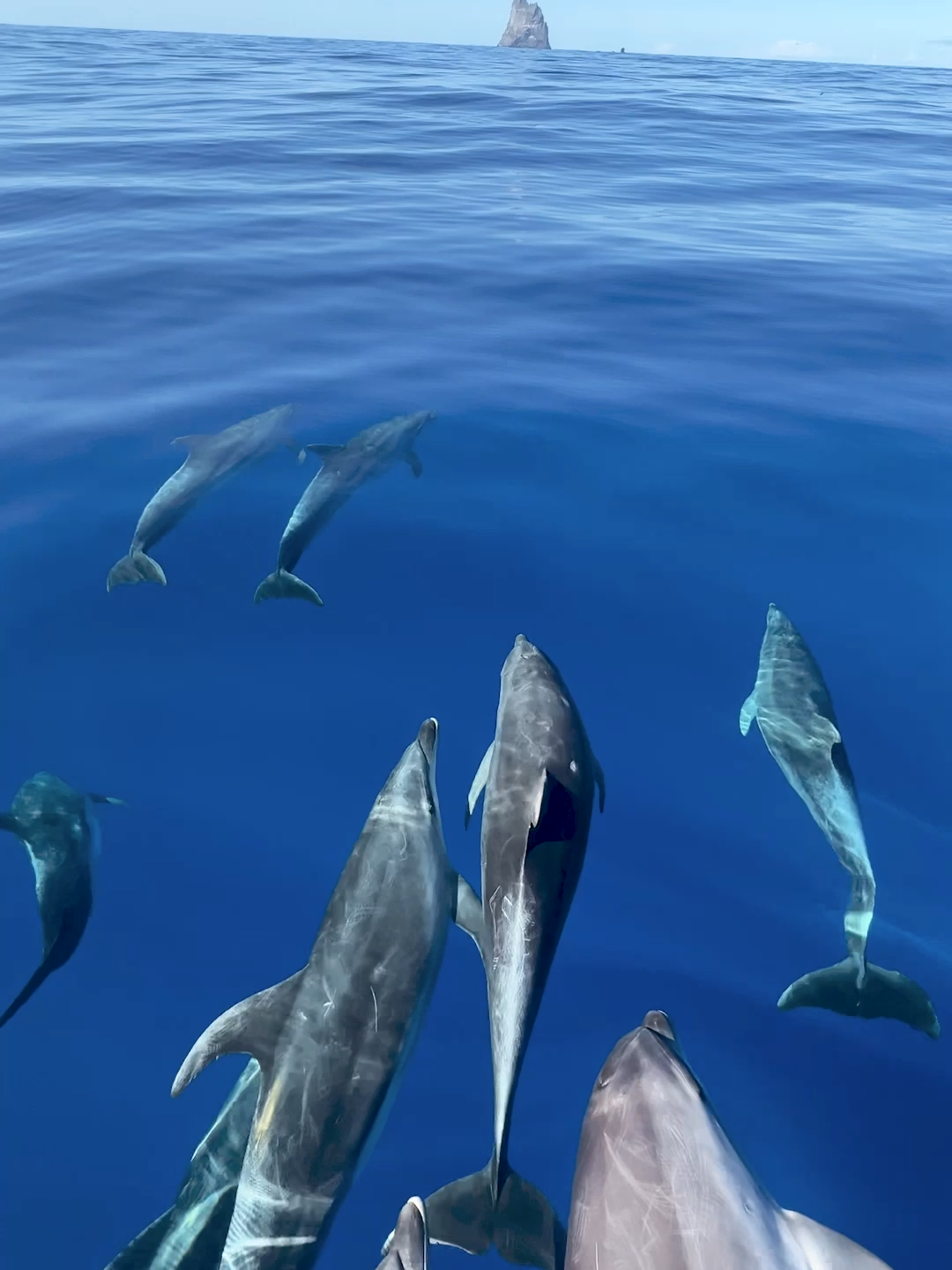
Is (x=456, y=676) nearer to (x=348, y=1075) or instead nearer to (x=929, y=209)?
(x=348, y=1075)

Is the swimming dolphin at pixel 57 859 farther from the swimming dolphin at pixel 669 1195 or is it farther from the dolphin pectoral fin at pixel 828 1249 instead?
the dolphin pectoral fin at pixel 828 1249

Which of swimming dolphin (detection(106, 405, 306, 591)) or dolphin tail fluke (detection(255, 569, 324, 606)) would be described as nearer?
dolphin tail fluke (detection(255, 569, 324, 606))

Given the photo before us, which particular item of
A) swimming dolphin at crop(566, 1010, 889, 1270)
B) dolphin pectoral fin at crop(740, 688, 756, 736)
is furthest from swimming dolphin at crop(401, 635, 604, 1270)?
dolphin pectoral fin at crop(740, 688, 756, 736)

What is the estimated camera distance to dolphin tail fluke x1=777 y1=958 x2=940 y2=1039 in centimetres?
486

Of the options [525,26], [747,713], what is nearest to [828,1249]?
[747,713]

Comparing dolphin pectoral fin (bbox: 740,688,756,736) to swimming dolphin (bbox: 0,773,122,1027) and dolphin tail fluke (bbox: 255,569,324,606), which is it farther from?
swimming dolphin (bbox: 0,773,122,1027)

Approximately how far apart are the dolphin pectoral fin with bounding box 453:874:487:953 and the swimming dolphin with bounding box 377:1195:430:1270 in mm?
1521

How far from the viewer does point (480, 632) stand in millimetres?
7418

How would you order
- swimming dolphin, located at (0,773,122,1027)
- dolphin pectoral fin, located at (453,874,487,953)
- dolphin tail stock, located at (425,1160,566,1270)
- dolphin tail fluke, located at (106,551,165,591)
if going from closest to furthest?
dolphin tail stock, located at (425,1160,566,1270) < dolphin pectoral fin, located at (453,874,487,953) < swimming dolphin, located at (0,773,122,1027) < dolphin tail fluke, located at (106,551,165,591)

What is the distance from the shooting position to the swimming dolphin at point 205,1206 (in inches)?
146

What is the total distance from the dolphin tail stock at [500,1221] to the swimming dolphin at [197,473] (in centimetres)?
530

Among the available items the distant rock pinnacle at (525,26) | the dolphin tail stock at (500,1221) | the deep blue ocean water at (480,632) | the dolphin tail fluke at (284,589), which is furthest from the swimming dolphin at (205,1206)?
the distant rock pinnacle at (525,26)

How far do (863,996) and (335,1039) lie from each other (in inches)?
104

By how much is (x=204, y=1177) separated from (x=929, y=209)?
756 inches
